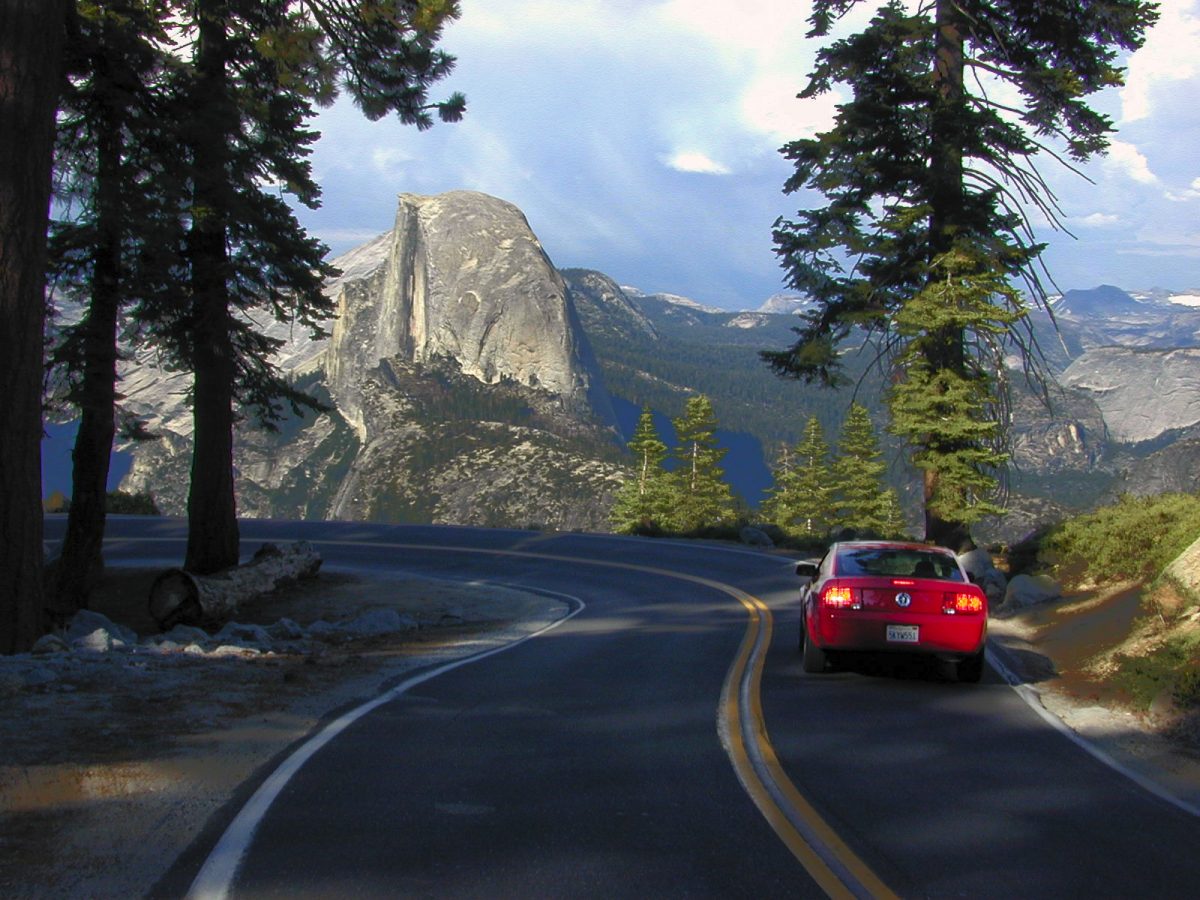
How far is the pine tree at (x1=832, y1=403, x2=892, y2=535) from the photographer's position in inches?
2547

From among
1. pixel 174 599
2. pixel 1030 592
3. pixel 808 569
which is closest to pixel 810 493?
pixel 1030 592

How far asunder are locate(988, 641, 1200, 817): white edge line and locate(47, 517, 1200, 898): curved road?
0.37ft

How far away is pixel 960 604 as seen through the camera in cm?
1059

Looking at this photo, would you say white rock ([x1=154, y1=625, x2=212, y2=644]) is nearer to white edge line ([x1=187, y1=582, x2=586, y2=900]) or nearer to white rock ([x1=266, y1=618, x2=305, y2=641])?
white rock ([x1=266, y1=618, x2=305, y2=641])

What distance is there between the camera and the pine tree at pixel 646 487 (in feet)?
235

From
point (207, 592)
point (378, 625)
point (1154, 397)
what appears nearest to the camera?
point (378, 625)

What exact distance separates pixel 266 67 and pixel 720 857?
18.2m

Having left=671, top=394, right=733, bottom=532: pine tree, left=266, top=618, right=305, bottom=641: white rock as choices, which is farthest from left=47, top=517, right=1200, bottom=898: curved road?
left=671, top=394, right=733, bottom=532: pine tree

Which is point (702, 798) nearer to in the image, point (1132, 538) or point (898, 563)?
point (898, 563)

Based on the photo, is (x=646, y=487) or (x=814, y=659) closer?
(x=814, y=659)

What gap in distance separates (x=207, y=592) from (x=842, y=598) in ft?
37.5

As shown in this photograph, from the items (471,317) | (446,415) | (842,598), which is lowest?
(842,598)

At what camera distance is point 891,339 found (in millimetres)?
25859

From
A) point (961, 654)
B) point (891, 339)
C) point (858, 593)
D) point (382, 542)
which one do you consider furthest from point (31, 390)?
point (382, 542)
